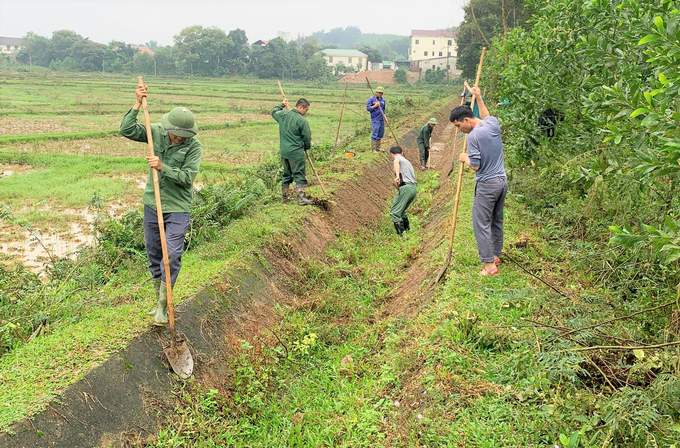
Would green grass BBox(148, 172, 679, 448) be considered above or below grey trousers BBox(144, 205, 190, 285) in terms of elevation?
below

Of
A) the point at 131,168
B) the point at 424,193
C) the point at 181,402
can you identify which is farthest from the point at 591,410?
the point at 131,168

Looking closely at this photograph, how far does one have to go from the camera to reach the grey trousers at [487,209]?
5449 mm

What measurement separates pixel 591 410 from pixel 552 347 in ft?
2.23

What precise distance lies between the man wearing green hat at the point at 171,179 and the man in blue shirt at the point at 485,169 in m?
2.89

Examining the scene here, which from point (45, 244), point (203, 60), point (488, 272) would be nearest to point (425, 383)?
point (488, 272)

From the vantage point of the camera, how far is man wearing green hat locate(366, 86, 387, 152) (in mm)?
13195

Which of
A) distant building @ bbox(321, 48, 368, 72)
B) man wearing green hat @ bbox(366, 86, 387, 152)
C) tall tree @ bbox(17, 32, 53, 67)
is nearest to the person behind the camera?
man wearing green hat @ bbox(366, 86, 387, 152)

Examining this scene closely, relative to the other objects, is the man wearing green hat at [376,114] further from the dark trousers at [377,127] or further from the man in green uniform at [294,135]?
the man in green uniform at [294,135]

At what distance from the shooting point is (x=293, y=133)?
8.46 meters

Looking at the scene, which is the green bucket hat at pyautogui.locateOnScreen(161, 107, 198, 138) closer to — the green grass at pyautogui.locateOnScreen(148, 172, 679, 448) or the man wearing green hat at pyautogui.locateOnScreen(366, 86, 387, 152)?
the green grass at pyautogui.locateOnScreen(148, 172, 679, 448)

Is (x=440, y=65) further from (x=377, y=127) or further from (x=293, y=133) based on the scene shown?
(x=293, y=133)

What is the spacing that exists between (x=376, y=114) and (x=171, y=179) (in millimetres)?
9770

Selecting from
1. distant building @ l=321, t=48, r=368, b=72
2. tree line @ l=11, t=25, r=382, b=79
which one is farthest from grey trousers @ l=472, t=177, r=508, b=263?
distant building @ l=321, t=48, r=368, b=72

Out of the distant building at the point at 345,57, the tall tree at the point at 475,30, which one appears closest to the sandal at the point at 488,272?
the tall tree at the point at 475,30
